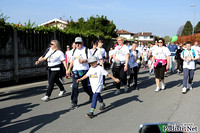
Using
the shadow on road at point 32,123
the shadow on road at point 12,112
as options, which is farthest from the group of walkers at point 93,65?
the shadow on road at point 32,123

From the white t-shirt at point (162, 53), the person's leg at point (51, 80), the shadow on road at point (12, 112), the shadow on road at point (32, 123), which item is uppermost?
the white t-shirt at point (162, 53)

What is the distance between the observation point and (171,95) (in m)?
7.29

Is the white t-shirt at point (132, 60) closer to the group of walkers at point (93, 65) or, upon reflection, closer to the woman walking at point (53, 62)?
the group of walkers at point (93, 65)

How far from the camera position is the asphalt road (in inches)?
169

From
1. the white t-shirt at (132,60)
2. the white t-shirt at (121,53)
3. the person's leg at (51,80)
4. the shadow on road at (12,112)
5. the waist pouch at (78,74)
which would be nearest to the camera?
the shadow on road at (12,112)

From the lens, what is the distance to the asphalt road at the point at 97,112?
14.1 feet

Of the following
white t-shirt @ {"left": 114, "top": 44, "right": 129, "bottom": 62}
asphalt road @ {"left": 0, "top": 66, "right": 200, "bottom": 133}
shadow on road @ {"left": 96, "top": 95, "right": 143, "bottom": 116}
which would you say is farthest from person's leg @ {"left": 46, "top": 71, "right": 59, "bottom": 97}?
white t-shirt @ {"left": 114, "top": 44, "right": 129, "bottom": 62}

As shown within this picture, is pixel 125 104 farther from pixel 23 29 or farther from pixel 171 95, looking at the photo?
pixel 23 29

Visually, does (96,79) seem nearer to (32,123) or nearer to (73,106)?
(73,106)

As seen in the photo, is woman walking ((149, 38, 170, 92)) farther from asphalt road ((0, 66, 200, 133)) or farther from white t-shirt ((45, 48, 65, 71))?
white t-shirt ((45, 48, 65, 71))

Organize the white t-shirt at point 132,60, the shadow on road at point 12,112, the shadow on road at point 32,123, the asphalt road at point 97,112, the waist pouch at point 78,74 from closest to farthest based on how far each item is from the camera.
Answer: the shadow on road at point 32,123, the asphalt road at point 97,112, the shadow on road at point 12,112, the waist pouch at point 78,74, the white t-shirt at point 132,60

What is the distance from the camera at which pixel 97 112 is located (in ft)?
17.5

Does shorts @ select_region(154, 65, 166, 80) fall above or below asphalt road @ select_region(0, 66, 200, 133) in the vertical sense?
above

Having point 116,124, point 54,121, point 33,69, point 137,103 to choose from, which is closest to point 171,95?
point 137,103
